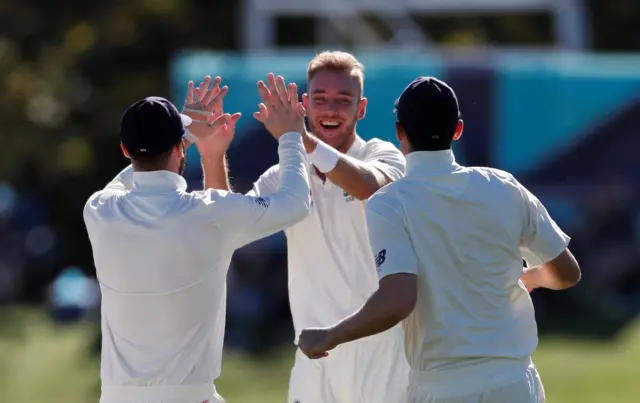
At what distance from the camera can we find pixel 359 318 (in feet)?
16.0

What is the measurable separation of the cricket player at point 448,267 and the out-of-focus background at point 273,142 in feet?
26.4

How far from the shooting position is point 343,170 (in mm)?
5902

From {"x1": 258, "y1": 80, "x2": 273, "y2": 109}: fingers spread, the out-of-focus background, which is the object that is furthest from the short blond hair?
the out-of-focus background

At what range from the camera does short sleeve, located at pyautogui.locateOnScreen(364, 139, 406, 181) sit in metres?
6.17

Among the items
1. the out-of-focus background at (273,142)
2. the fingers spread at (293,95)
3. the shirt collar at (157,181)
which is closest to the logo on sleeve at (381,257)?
the shirt collar at (157,181)

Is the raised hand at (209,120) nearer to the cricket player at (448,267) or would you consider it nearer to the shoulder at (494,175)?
→ the cricket player at (448,267)

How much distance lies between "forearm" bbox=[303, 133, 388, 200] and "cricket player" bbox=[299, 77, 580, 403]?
0.77 m

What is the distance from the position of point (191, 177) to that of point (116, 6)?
1106cm

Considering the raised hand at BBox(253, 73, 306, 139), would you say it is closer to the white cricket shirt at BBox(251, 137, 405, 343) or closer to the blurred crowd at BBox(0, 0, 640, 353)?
the white cricket shirt at BBox(251, 137, 405, 343)

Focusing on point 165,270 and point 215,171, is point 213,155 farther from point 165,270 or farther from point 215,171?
point 165,270

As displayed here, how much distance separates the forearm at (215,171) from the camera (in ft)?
20.1

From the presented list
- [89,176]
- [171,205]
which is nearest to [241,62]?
[89,176]

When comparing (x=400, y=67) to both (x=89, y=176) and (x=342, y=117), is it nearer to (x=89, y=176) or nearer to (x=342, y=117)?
(x=89, y=176)

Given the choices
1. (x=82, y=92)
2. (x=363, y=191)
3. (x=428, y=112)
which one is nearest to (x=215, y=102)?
(x=363, y=191)
